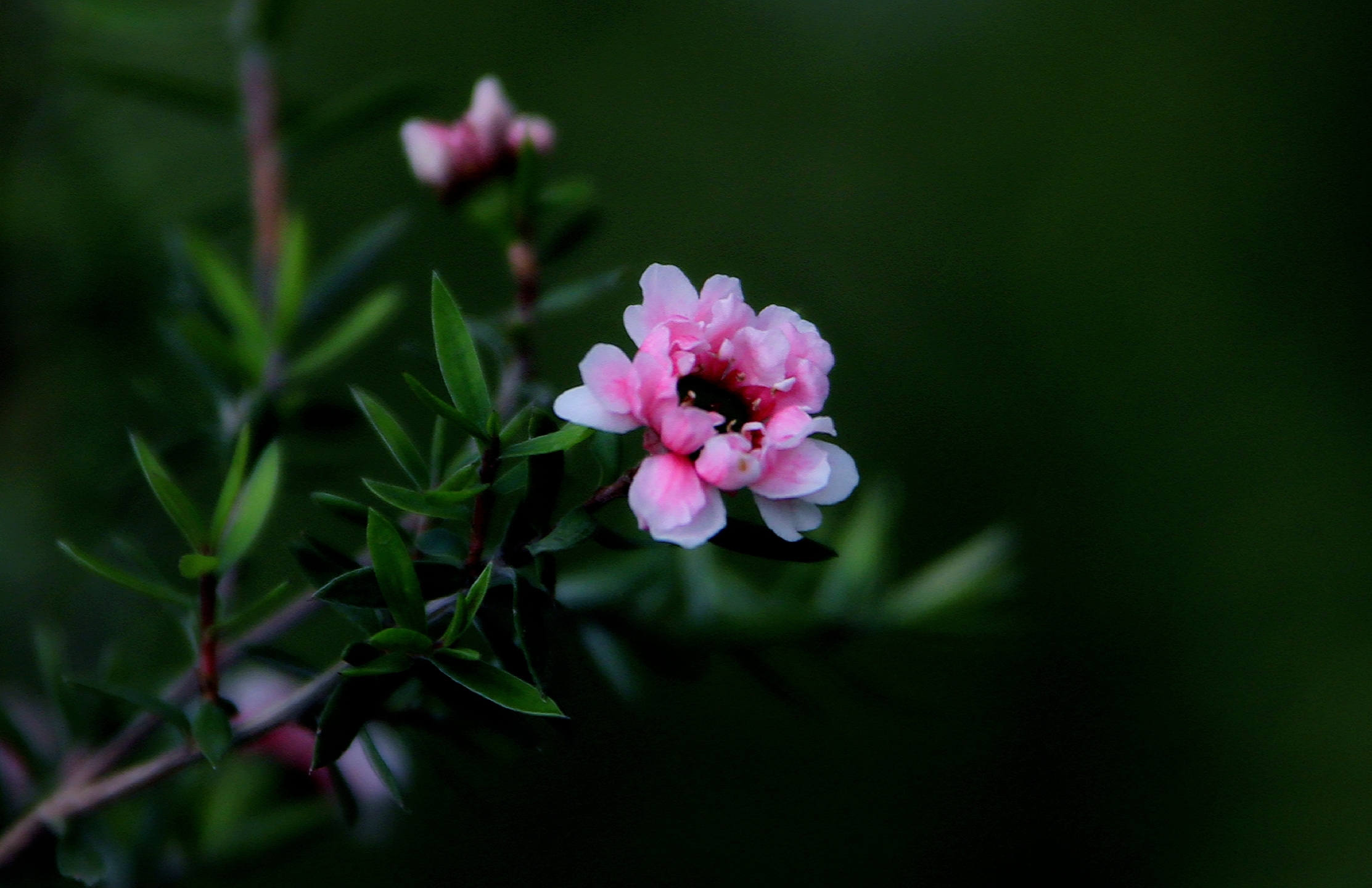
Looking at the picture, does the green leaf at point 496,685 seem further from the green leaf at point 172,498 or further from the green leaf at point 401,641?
the green leaf at point 172,498

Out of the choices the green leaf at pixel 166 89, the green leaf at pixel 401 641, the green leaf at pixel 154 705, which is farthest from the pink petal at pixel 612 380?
the green leaf at pixel 166 89

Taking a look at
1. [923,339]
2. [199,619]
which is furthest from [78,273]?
[923,339]

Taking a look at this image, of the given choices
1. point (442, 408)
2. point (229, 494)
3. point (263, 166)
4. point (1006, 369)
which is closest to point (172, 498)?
point (229, 494)

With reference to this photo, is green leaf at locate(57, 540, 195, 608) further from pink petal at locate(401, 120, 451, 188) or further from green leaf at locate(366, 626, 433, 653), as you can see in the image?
pink petal at locate(401, 120, 451, 188)

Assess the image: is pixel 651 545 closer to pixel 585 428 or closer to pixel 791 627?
pixel 585 428

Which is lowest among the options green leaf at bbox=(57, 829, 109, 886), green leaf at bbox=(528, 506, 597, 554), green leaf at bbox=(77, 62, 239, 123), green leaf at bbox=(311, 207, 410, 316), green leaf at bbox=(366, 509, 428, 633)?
green leaf at bbox=(57, 829, 109, 886)

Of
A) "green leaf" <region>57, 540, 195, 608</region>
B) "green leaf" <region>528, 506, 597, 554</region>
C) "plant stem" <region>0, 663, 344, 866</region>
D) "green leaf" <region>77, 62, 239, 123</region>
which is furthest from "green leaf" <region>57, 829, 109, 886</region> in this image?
"green leaf" <region>77, 62, 239, 123</region>
